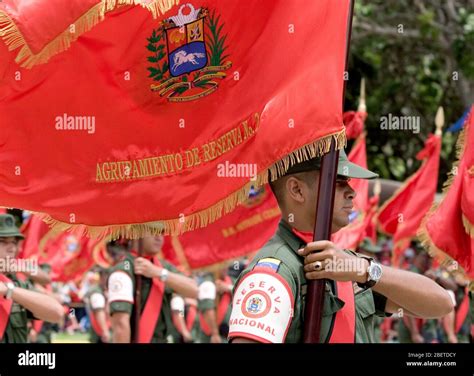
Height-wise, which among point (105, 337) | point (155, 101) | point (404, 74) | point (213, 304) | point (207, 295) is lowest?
point (105, 337)

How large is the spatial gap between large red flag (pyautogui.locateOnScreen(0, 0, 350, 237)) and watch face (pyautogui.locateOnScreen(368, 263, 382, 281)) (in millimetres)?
528

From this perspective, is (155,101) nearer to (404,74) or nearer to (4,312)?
(4,312)

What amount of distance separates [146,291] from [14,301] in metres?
2.92

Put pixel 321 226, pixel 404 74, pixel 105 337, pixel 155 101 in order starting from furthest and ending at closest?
pixel 404 74 < pixel 105 337 < pixel 155 101 < pixel 321 226

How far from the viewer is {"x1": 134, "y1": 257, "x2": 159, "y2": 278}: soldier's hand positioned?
9617 millimetres

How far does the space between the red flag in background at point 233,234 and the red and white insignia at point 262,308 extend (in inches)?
286

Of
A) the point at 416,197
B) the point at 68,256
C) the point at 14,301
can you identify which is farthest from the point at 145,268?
the point at 68,256

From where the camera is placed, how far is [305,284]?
4.07 m

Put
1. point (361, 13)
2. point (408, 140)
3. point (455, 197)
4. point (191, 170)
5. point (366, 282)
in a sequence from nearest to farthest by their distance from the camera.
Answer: point (366, 282) → point (191, 170) → point (455, 197) → point (361, 13) → point (408, 140)

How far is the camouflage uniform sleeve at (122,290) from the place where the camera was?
959cm

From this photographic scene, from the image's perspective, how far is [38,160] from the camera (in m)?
4.95

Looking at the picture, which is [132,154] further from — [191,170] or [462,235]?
[462,235]
